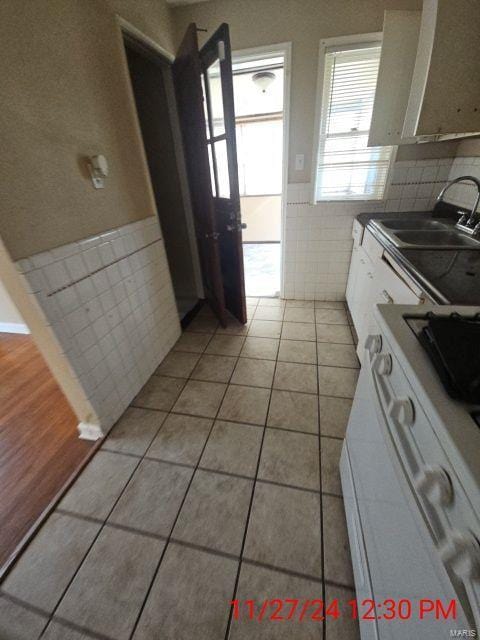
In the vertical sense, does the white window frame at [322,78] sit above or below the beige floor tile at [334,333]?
above

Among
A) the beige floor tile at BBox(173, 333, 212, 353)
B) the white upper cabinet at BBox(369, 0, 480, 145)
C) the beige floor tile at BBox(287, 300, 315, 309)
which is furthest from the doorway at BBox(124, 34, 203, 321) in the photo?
the white upper cabinet at BBox(369, 0, 480, 145)

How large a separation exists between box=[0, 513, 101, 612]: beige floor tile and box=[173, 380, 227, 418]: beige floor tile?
2.30 feet

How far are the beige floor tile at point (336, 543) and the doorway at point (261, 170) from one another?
216 cm

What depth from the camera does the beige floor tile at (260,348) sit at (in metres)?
2.10

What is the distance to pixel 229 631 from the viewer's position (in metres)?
0.87

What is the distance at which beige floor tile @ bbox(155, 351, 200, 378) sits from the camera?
6.53 feet

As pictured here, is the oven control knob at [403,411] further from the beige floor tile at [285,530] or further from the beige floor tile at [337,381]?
the beige floor tile at [337,381]

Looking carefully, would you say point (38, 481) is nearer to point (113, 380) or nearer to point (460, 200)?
point (113, 380)

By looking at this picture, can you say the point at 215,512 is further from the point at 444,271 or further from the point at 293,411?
the point at 444,271

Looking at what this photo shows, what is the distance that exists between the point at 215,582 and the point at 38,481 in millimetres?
1025

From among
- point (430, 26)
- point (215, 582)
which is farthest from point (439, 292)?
point (430, 26)

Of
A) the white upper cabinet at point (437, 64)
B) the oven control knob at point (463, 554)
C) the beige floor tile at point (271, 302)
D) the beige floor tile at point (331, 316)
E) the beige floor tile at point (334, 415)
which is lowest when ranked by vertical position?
the beige floor tile at point (334, 415)

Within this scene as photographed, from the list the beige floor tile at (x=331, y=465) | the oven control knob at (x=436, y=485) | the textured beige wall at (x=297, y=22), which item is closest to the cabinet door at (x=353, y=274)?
the textured beige wall at (x=297, y=22)

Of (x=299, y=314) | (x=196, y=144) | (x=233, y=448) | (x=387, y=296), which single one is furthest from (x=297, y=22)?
(x=233, y=448)
